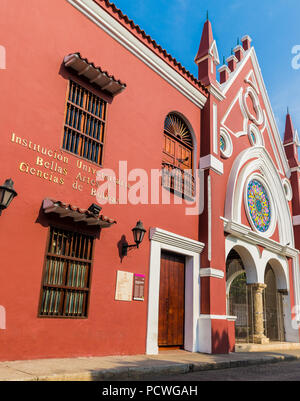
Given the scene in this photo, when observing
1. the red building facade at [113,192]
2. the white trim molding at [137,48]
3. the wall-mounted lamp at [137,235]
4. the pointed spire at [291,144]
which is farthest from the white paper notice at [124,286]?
the pointed spire at [291,144]

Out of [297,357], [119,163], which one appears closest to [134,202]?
[119,163]

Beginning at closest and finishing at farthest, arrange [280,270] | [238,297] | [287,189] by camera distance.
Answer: [238,297] < [280,270] < [287,189]

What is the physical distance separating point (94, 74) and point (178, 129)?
3503 millimetres

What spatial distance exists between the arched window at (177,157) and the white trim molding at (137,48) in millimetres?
867

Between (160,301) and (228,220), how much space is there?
11.0 feet

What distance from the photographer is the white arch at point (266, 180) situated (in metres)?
11.2

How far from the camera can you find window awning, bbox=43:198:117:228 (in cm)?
618

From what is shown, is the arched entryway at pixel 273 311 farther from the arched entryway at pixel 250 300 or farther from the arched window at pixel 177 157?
the arched window at pixel 177 157

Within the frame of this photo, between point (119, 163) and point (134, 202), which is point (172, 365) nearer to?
point (134, 202)

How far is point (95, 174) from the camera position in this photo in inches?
292

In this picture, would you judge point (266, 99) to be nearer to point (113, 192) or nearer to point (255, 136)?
point (255, 136)

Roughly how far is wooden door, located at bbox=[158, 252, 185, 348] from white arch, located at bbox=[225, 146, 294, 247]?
2541mm

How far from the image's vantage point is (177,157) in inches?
393

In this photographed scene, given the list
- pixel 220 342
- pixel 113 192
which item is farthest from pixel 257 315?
pixel 113 192
